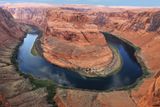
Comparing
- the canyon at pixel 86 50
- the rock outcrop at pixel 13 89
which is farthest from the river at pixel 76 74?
the rock outcrop at pixel 13 89

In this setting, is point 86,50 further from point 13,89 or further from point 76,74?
point 13,89

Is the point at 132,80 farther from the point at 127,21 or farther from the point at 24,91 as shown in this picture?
the point at 127,21

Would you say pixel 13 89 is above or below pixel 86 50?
above

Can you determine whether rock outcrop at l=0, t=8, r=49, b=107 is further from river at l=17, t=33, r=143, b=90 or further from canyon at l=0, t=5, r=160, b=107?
river at l=17, t=33, r=143, b=90

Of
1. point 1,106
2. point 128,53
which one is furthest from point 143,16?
point 1,106

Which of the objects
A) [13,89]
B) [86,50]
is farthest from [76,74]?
[13,89]

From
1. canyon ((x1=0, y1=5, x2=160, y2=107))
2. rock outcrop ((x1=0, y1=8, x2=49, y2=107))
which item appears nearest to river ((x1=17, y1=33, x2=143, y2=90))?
canyon ((x1=0, y1=5, x2=160, y2=107))

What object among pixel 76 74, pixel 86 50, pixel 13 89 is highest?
pixel 13 89

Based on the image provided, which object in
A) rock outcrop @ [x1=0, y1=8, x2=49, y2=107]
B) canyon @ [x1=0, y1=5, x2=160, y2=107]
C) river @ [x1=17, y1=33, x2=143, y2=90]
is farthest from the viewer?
river @ [x1=17, y1=33, x2=143, y2=90]
